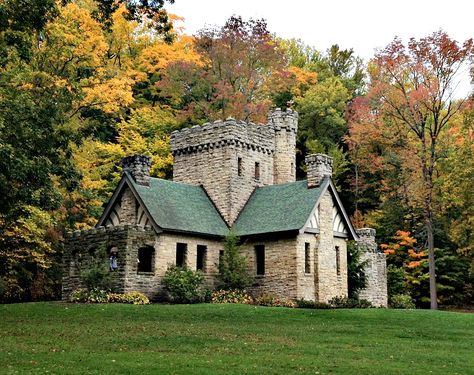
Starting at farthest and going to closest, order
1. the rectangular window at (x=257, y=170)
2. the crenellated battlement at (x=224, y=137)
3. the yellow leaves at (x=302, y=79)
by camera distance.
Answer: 1. the yellow leaves at (x=302, y=79)
2. the rectangular window at (x=257, y=170)
3. the crenellated battlement at (x=224, y=137)

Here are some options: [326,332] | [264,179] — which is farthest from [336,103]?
[326,332]

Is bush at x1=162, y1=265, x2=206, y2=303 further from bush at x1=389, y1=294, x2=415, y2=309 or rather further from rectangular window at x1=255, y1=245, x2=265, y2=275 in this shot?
bush at x1=389, y1=294, x2=415, y2=309

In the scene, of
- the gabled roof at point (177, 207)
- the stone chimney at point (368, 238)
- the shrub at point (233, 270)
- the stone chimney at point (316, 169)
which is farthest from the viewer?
the stone chimney at point (368, 238)

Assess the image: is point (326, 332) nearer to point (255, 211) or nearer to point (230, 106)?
point (255, 211)

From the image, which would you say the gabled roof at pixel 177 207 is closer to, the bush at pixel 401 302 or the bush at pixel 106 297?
the bush at pixel 106 297

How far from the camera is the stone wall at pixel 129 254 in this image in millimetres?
32594

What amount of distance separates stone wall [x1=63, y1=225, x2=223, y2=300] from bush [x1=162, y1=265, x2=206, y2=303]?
42cm

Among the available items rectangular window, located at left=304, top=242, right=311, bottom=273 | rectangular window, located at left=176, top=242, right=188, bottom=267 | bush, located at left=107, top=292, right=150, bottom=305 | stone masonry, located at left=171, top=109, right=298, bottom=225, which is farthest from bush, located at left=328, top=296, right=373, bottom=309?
bush, located at left=107, top=292, right=150, bottom=305

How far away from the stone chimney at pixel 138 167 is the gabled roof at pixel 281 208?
5.32m

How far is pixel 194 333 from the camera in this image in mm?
22391

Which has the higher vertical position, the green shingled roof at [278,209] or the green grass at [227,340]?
the green shingled roof at [278,209]

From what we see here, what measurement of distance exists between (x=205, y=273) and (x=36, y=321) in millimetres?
12381

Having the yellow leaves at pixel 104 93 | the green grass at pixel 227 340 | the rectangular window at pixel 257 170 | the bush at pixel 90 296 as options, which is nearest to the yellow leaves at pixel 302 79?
the yellow leaves at pixel 104 93

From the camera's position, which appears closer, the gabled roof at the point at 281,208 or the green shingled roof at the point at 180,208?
the green shingled roof at the point at 180,208
